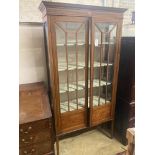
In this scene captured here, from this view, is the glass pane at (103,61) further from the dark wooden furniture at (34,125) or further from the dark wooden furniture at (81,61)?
Answer: the dark wooden furniture at (34,125)

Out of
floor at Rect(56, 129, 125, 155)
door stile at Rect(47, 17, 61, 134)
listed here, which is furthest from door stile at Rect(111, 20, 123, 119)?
door stile at Rect(47, 17, 61, 134)

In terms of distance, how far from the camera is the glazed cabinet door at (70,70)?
1.82 meters

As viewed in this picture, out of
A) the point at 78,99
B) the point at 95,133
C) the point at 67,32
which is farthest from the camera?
the point at 95,133

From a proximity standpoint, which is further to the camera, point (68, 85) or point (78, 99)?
point (78, 99)

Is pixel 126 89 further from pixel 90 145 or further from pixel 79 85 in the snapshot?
pixel 90 145

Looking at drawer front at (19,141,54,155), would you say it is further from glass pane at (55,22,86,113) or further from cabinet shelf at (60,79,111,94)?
cabinet shelf at (60,79,111,94)

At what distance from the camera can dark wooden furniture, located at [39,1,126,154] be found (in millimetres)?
1766

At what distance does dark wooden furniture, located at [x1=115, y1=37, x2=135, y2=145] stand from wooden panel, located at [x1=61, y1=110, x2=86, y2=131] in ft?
1.93

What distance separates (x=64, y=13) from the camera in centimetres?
171

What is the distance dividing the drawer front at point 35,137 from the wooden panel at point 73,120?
0.96 ft
